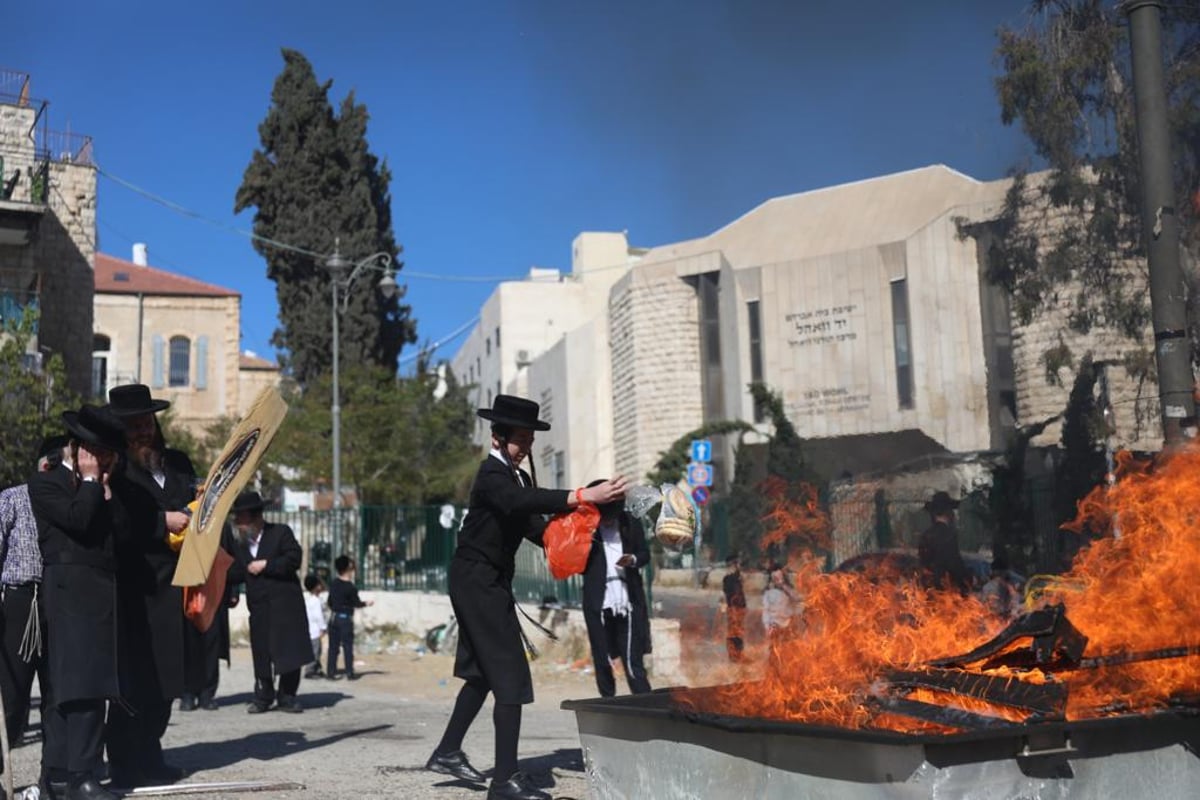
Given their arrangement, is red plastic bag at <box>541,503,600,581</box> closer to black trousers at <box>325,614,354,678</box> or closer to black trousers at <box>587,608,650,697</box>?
black trousers at <box>587,608,650,697</box>

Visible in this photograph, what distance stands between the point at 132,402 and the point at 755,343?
3275 cm

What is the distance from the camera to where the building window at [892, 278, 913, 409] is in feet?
87.5

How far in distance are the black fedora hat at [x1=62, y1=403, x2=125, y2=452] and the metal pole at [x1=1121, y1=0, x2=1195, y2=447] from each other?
519cm

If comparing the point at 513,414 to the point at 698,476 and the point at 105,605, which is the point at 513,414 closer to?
the point at 105,605

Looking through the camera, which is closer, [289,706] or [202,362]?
[289,706]

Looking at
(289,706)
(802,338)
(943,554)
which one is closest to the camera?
(943,554)

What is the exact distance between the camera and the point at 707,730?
4434mm

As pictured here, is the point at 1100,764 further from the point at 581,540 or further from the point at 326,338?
the point at 326,338

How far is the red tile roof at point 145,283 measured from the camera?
49.4 m

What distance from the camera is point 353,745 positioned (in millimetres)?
8547

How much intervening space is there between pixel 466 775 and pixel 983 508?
8.18 meters

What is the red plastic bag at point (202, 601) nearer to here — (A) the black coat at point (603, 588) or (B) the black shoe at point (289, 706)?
(A) the black coat at point (603, 588)

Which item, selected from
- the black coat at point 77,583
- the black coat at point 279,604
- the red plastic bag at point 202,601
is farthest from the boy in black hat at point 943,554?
the black coat at point 77,583

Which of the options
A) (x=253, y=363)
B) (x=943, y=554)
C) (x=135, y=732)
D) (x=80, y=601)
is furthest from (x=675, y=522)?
(x=253, y=363)
